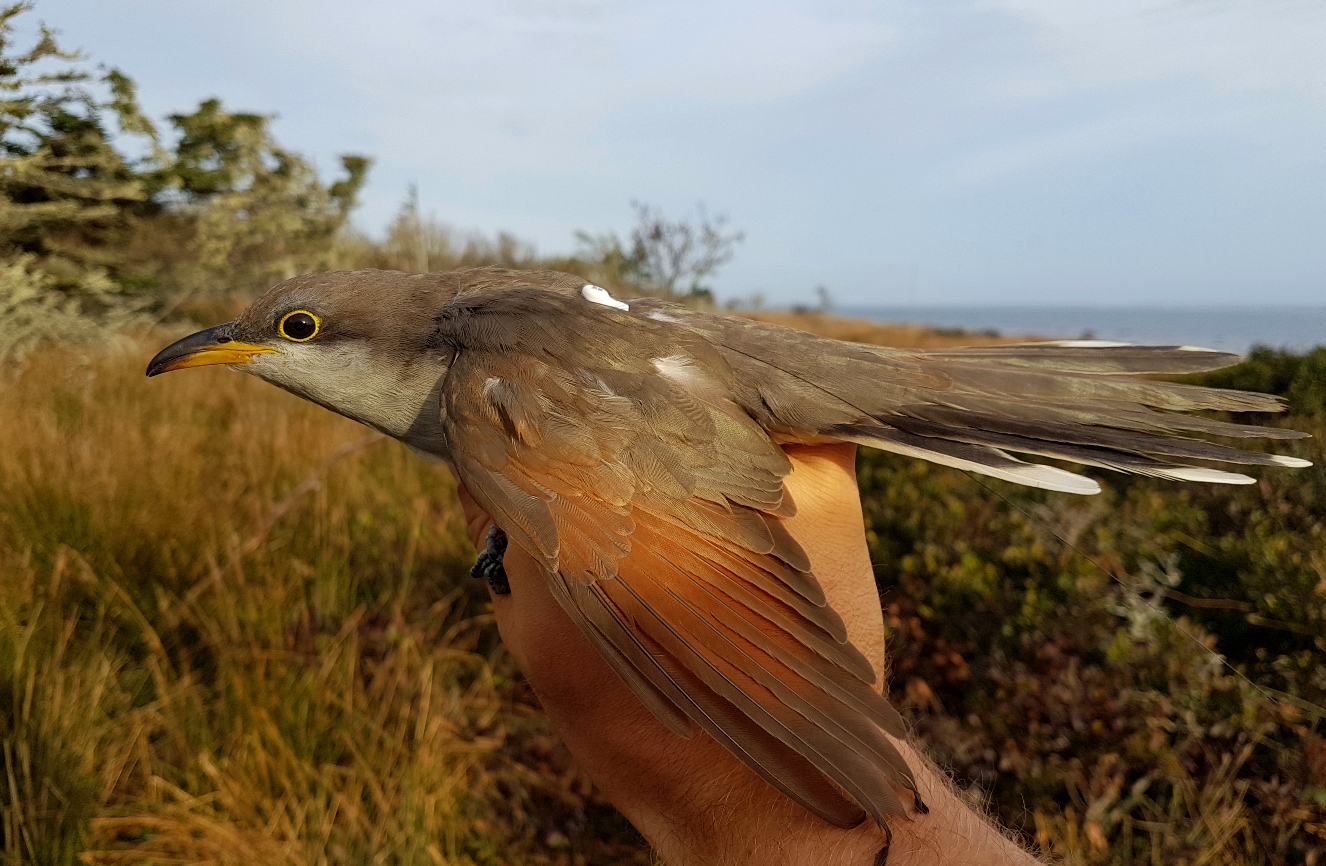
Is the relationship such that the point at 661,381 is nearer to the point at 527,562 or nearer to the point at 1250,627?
the point at 527,562

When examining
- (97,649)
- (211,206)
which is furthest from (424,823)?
(211,206)

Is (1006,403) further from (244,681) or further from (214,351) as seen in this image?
(244,681)

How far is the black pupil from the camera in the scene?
2535 mm

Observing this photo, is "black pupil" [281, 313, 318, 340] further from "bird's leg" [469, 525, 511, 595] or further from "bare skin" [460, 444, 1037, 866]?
"bare skin" [460, 444, 1037, 866]

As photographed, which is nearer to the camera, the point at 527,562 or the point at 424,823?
the point at 527,562

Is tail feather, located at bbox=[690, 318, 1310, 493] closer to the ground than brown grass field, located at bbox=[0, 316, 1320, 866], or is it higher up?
→ higher up

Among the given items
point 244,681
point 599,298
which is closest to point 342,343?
point 599,298

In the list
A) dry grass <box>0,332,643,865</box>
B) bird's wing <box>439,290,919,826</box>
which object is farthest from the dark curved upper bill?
dry grass <box>0,332,643,865</box>

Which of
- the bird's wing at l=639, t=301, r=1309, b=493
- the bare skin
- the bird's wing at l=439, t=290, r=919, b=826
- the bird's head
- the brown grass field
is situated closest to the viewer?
the bird's wing at l=439, t=290, r=919, b=826

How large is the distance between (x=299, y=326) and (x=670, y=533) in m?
1.67

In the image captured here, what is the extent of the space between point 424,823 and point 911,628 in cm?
219

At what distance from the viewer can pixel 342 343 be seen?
2551 millimetres

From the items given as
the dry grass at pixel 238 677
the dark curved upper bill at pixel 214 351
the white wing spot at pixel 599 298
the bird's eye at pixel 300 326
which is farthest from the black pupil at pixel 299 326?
the dry grass at pixel 238 677

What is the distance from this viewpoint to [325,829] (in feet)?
8.80
